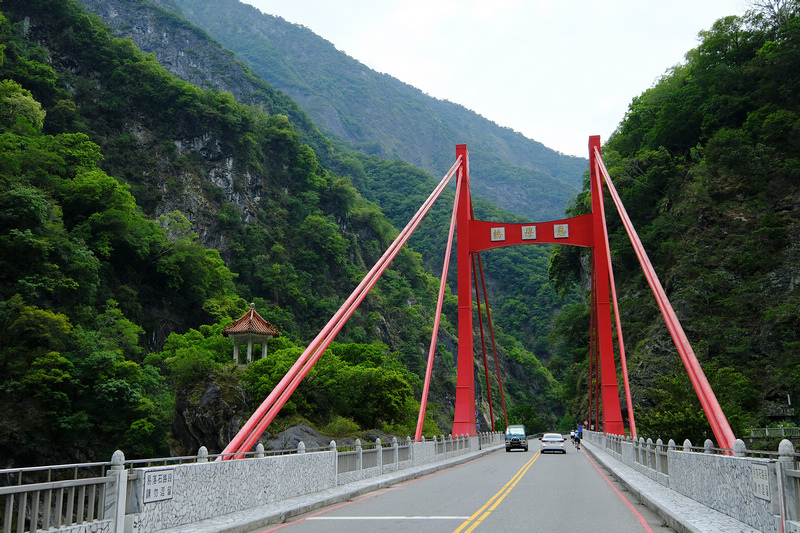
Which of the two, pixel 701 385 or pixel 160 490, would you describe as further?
pixel 701 385

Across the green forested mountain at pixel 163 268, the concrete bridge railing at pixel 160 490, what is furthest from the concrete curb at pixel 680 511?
the green forested mountain at pixel 163 268

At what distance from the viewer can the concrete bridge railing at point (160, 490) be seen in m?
6.85

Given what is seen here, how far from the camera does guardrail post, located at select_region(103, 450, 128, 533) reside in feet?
25.5

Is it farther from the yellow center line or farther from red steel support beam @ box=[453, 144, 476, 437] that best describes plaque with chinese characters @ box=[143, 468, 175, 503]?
red steel support beam @ box=[453, 144, 476, 437]

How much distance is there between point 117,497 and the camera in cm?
782

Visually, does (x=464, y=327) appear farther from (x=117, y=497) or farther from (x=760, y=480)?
(x=117, y=497)

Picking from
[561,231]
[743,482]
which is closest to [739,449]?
[743,482]

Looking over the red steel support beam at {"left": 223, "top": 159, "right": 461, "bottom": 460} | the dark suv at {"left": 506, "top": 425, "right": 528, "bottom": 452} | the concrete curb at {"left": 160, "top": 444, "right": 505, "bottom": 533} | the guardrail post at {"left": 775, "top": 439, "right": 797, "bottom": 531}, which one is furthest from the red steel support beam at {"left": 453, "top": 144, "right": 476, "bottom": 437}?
the guardrail post at {"left": 775, "top": 439, "right": 797, "bottom": 531}

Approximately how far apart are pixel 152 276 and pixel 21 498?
60.5 m

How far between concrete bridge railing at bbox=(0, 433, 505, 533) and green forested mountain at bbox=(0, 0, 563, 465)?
923 inches

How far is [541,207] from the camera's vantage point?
614 ft

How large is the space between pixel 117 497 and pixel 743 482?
26.1 feet

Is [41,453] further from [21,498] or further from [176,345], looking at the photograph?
[21,498]

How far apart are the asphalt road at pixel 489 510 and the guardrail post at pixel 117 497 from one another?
238 cm
